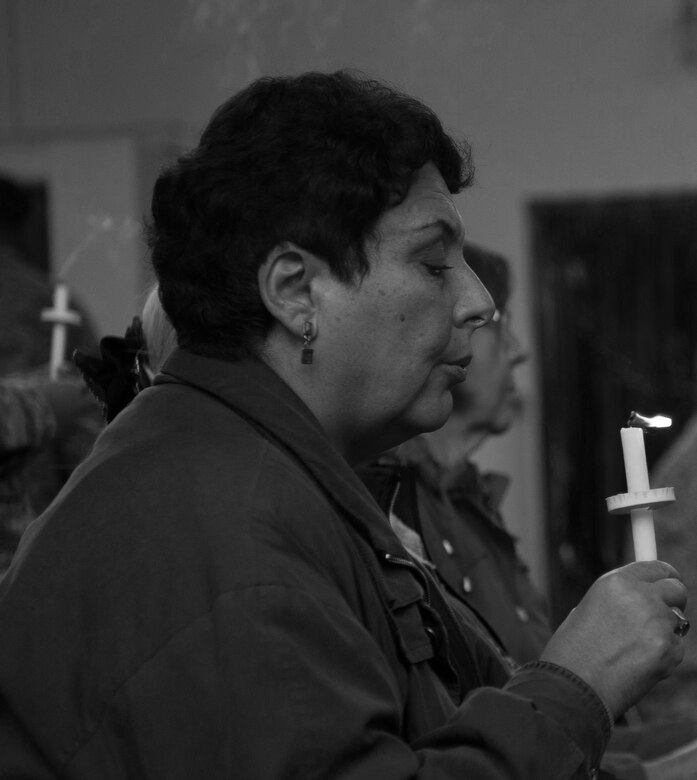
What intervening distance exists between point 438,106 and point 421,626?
315 centimetres

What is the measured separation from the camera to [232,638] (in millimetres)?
995

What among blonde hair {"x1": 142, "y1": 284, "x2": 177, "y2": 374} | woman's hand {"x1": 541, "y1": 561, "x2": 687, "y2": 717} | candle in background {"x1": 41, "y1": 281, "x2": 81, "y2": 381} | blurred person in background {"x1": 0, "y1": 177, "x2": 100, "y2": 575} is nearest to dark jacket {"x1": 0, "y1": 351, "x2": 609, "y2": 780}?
woman's hand {"x1": 541, "y1": 561, "x2": 687, "y2": 717}

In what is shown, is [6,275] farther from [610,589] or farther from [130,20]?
[610,589]

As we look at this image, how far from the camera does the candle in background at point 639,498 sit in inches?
47.1

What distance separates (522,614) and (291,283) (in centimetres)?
119

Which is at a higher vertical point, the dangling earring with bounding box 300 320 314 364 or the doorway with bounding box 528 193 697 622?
the dangling earring with bounding box 300 320 314 364

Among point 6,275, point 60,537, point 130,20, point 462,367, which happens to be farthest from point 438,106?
point 60,537

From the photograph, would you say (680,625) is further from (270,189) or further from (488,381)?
(488,381)

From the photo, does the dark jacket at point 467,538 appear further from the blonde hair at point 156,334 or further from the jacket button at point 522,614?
the blonde hair at point 156,334

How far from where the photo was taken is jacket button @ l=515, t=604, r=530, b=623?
2.23 meters

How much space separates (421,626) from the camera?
1.19 meters

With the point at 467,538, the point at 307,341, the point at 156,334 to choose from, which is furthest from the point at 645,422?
the point at 467,538

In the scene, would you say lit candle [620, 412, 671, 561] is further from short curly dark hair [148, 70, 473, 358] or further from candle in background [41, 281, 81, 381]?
candle in background [41, 281, 81, 381]

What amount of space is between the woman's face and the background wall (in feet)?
9.08
